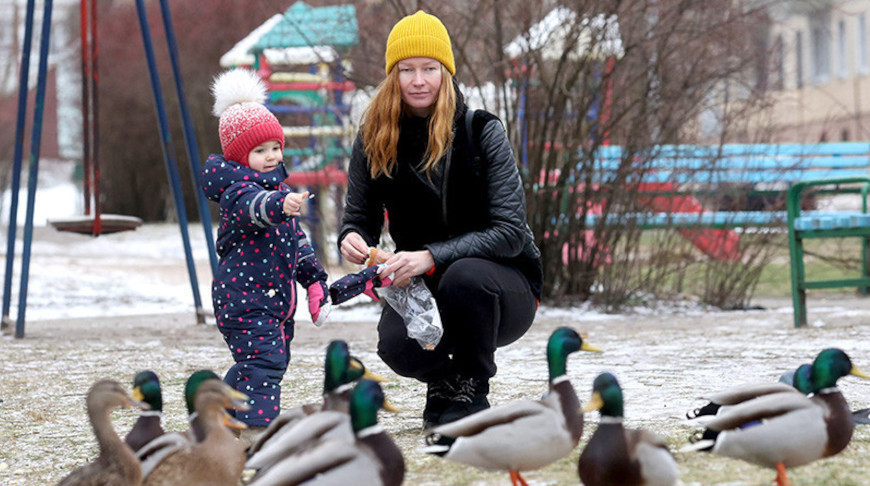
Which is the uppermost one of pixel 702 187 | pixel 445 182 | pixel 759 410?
pixel 702 187

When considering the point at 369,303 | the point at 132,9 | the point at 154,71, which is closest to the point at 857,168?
the point at 369,303

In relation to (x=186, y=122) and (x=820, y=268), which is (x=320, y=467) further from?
(x=820, y=268)

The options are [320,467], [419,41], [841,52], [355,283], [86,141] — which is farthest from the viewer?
[841,52]

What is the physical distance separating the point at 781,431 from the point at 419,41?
6.04ft

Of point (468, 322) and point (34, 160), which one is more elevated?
point (34, 160)

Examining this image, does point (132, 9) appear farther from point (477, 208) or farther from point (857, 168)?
point (477, 208)

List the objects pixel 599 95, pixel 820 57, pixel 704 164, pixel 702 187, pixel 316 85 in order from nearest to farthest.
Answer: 1. pixel 599 95
2. pixel 704 164
3. pixel 702 187
4. pixel 316 85
5. pixel 820 57

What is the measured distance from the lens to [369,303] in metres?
10.4

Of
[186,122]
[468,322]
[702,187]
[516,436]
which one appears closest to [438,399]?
[468,322]

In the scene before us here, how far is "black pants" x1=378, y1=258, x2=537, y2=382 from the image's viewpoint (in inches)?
157

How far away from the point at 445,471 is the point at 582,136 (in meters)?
6.12

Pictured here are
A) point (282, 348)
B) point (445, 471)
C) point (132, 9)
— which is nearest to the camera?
point (445, 471)

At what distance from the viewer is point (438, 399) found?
4.14 metres

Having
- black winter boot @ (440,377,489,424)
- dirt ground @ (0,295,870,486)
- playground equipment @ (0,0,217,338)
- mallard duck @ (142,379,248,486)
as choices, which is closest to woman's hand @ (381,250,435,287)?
black winter boot @ (440,377,489,424)
